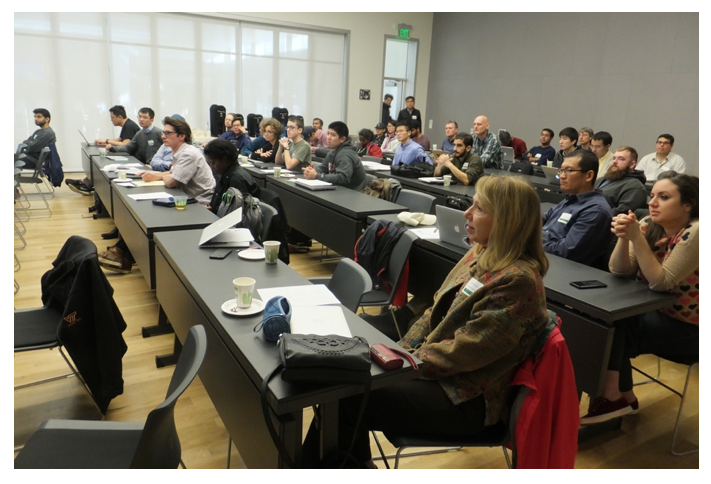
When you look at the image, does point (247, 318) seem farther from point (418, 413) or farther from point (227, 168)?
point (227, 168)

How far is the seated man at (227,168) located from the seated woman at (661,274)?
8.07ft

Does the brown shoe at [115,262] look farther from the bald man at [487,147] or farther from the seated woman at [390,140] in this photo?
the seated woman at [390,140]

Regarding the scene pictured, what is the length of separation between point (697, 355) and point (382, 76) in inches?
423

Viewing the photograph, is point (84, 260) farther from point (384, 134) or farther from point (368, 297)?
point (384, 134)

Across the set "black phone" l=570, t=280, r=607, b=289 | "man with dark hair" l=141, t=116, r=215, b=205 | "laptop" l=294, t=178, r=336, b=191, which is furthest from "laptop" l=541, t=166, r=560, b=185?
"man with dark hair" l=141, t=116, r=215, b=205

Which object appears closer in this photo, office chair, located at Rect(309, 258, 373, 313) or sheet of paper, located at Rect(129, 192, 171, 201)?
office chair, located at Rect(309, 258, 373, 313)

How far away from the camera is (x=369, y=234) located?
2.92 meters

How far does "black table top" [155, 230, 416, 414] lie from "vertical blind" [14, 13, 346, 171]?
8078 mm

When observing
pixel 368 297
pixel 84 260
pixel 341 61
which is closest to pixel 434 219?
pixel 368 297

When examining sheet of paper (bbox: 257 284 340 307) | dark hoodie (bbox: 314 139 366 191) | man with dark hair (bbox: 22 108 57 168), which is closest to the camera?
sheet of paper (bbox: 257 284 340 307)

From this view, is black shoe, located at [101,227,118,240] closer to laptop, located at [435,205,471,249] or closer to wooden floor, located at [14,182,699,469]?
wooden floor, located at [14,182,699,469]

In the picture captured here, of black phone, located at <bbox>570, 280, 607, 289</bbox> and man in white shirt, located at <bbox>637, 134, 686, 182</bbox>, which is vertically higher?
man in white shirt, located at <bbox>637, 134, 686, 182</bbox>

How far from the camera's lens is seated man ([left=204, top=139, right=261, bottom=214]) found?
3.64 m

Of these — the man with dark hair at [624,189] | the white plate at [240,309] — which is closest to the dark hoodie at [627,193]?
the man with dark hair at [624,189]
